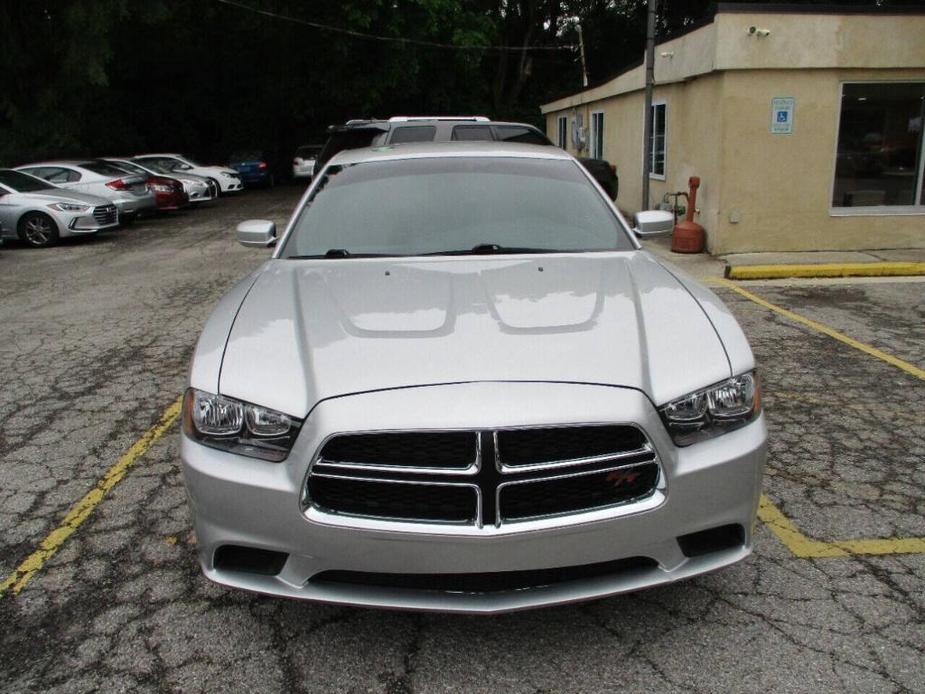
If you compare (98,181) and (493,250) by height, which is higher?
(493,250)

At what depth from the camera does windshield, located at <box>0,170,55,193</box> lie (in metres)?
14.9

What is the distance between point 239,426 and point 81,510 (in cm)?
175

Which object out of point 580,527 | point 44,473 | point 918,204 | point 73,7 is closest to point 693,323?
point 580,527

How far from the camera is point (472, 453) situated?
2.42 m

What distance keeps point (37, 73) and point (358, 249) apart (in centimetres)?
2486

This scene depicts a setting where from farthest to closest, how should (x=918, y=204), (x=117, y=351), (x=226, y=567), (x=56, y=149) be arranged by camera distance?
(x=56, y=149) < (x=918, y=204) < (x=117, y=351) < (x=226, y=567)

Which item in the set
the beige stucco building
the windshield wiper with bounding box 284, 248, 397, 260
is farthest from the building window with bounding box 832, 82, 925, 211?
the windshield wiper with bounding box 284, 248, 397, 260

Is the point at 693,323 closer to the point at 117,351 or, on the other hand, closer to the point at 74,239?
the point at 117,351

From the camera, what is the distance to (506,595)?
2.47m

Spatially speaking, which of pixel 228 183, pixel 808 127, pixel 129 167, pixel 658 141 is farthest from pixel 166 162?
pixel 808 127

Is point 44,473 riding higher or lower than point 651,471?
lower

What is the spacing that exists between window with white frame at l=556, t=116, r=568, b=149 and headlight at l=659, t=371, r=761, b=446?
2313 cm

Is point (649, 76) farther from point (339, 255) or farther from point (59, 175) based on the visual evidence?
point (59, 175)

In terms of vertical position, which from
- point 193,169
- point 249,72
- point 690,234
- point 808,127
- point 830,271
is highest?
point 249,72
